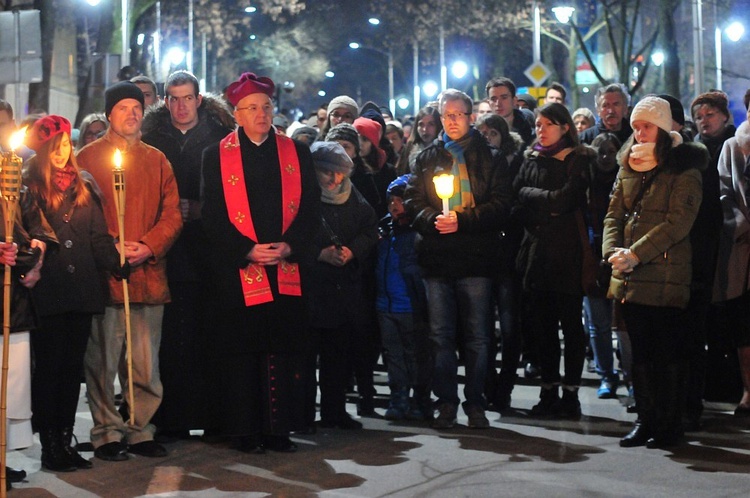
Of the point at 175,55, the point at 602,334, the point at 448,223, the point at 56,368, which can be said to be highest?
the point at 175,55

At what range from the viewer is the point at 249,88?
938cm

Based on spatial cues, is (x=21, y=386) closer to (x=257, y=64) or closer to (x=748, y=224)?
(x=748, y=224)

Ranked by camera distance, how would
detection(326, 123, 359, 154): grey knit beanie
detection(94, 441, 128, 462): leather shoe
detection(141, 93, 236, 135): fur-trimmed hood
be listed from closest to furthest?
detection(94, 441, 128, 462): leather shoe, detection(141, 93, 236, 135): fur-trimmed hood, detection(326, 123, 359, 154): grey knit beanie

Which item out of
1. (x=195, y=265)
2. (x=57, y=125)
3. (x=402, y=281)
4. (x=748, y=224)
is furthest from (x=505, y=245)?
(x=57, y=125)

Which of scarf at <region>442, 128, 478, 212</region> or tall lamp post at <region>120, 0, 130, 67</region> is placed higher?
tall lamp post at <region>120, 0, 130, 67</region>

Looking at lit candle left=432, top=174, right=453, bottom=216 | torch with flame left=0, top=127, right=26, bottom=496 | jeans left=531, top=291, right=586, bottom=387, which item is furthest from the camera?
jeans left=531, top=291, right=586, bottom=387

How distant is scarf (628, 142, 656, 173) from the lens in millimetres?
9250

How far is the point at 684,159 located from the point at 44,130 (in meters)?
4.04

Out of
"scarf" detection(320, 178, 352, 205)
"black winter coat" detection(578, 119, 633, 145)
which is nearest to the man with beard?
"black winter coat" detection(578, 119, 633, 145)

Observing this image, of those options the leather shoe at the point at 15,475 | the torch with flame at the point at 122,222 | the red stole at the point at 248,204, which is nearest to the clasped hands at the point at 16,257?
the torch with flame at the point at 122,222

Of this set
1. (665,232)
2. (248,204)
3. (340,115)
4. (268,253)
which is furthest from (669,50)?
(268,253)

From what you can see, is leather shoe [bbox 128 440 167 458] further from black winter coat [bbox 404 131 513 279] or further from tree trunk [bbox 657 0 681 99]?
tree trunk [bbox 657 0 681 99]

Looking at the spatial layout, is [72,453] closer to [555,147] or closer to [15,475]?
[15,475]

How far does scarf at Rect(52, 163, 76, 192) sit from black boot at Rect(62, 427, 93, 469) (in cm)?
147
